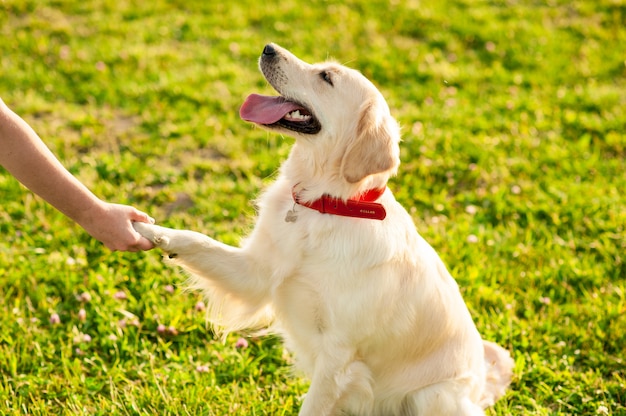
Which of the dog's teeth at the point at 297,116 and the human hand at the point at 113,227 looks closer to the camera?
the human hand at the point at 113,227

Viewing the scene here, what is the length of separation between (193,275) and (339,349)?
2.69 feet

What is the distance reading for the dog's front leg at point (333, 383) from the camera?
10.0 ft

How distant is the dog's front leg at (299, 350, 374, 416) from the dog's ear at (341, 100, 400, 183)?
78 cm

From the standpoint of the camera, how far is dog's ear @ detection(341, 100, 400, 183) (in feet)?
9.74

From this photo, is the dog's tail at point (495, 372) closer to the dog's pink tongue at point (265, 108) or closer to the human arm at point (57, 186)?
the dog's pink tongue at point (265, 108)

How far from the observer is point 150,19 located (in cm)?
768

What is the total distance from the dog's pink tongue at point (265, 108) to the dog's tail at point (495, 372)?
1633 millimetres

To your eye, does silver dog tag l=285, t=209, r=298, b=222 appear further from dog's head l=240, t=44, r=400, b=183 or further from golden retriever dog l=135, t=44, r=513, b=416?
dog's head l=240, t=44, r=400, b=183

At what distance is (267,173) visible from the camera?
17.6 ft

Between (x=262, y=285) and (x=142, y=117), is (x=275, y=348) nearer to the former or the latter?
(x=262, y=285)

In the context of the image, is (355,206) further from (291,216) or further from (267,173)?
(267,173)

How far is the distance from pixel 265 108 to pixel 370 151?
614 mm

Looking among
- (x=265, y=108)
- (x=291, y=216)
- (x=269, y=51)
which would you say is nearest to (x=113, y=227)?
(x=291, y=216)

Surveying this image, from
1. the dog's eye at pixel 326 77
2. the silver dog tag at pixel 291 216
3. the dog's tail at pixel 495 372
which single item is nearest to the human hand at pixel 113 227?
the silver dog tag at pixel 291 216
